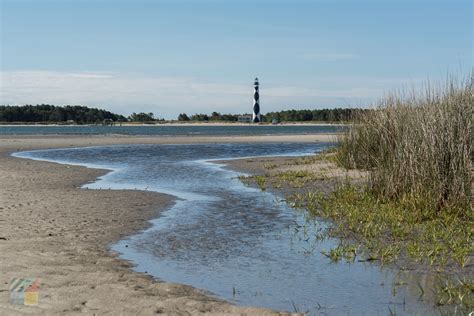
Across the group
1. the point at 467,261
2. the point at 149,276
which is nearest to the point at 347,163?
the point at 467,261

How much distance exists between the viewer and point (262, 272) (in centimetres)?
881

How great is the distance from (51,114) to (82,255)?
184 meters

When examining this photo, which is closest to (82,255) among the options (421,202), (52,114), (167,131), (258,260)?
(258,260)

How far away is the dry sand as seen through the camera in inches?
270

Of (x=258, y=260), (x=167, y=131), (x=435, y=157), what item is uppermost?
(x=435, y=157)

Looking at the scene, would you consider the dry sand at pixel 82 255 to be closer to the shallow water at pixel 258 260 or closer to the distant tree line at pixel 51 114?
the shallow water at pixel 258 260

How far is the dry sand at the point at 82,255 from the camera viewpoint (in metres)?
6.86

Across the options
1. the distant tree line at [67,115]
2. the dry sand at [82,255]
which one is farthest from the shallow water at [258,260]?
the distant tree line at [67,115]

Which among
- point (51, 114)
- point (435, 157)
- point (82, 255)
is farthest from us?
point (51, 114)

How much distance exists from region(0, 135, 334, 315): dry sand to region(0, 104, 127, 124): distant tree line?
169954 mm

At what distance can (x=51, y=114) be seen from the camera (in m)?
184

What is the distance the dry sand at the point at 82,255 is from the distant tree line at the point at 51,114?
6691 inches

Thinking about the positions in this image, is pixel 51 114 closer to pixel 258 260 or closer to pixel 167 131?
pixel 167 131

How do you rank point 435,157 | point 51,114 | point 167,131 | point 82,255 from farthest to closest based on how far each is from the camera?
point 51,114
point 167,131
point 435,157
point 82,255
